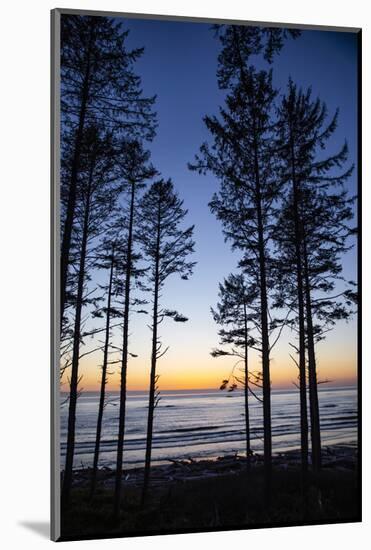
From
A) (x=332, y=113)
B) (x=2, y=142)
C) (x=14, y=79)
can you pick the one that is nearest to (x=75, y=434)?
(x=2, y=142)

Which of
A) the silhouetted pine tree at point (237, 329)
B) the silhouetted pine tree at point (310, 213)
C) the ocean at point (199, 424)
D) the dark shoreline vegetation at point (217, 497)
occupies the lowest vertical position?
the dark shoreline vegetation at point (217, 497)

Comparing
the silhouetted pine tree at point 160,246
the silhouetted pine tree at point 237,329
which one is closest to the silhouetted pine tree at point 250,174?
the silhouetted pine tree at point 237,329

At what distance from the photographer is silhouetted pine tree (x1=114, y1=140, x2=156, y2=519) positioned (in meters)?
7.37

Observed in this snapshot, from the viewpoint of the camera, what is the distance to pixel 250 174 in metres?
7.92

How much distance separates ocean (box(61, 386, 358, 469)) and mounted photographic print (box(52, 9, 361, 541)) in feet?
0.05

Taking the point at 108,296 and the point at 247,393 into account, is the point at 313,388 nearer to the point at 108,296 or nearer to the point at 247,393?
the point at 247,393

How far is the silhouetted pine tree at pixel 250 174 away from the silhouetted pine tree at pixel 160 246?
347 mm

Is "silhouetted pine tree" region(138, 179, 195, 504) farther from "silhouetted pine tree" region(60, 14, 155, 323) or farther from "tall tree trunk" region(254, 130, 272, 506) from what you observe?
"tall tree trunk" region(254, 130, 272, 506)

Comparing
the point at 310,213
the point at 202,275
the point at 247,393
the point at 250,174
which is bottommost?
the point at 247,393

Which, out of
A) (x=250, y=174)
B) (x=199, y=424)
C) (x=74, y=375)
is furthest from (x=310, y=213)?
(x=74, y=375)

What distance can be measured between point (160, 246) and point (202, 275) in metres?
0.42

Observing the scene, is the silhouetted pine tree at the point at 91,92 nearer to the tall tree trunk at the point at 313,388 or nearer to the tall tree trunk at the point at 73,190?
the tall tree trunk at the point at 73,190

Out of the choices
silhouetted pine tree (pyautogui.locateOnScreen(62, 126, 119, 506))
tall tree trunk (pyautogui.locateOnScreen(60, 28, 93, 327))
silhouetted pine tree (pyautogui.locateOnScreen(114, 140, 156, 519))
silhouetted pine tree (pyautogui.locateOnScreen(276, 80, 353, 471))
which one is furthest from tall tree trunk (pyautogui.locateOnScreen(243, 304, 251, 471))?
tall tree trunk (pyautogui.locateOnScreen(60, 28, 93, 327))

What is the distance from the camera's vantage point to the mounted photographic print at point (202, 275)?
7.25 meters
